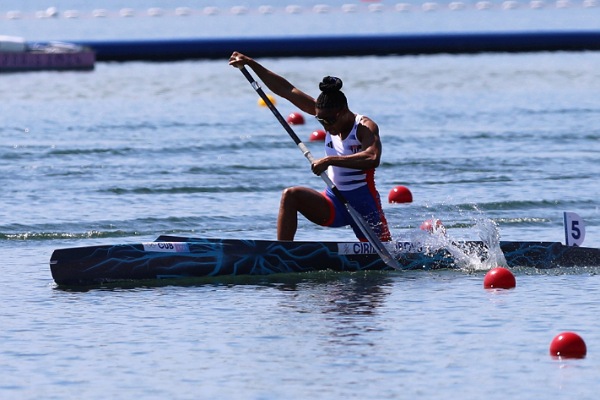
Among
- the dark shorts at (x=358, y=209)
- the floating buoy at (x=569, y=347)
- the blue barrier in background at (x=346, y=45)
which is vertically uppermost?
the blue barrier in background at (x=346, y=45)

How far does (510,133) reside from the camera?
21.9 m

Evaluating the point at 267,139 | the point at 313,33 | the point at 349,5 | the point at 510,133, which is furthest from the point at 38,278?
the point at 349,5

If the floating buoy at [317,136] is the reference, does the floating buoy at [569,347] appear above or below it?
below

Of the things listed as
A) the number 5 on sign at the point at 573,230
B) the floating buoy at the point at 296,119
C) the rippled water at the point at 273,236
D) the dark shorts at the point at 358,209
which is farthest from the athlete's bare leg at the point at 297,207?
the floating buoy at the point at 296,119

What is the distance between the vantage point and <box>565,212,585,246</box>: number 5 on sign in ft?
38.3

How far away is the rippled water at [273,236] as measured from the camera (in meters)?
8.29

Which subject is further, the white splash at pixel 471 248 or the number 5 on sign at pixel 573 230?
the number 5 on sign at pixel 573 230

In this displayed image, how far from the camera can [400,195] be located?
621 inches

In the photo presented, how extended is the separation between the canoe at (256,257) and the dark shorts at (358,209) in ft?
0.55

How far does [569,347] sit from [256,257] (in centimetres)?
326

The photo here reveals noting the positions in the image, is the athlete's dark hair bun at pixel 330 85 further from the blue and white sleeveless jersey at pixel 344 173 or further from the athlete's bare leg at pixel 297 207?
the athlete's bare leg at pixel 297 207

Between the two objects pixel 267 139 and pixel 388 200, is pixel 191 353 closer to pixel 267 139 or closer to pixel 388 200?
pixel 388 200

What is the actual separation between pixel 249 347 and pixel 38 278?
3005 mm

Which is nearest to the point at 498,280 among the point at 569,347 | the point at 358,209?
the point at 358,209
